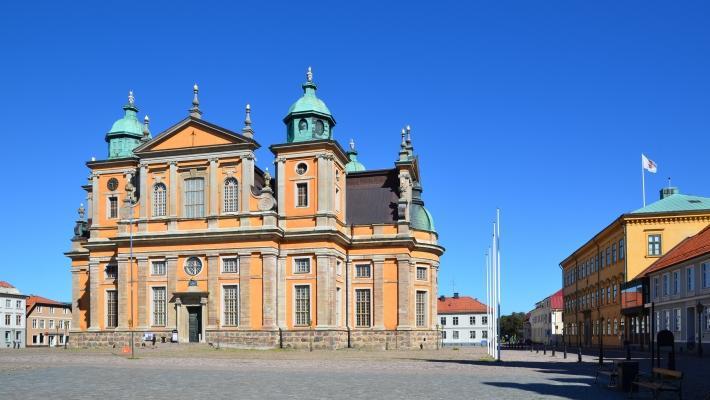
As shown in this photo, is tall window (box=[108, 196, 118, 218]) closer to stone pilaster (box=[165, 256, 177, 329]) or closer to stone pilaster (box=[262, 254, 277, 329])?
stone pilaster (box=[165, 256, 177, 329])

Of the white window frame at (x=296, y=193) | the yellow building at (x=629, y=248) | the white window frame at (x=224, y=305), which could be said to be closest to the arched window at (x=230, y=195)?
the white window frame at (x=296, y=193)

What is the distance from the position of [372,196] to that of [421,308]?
9911 millimetres

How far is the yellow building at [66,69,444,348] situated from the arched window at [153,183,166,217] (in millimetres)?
119

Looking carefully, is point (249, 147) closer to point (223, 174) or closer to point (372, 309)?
point (223, 174)

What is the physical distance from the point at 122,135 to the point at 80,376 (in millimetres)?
43181

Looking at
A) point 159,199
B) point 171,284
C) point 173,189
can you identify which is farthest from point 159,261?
point 173,189

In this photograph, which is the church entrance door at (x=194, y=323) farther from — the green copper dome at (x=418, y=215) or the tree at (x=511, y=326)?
the tree at (x=511, y=326)

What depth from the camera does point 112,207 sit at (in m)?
65.8

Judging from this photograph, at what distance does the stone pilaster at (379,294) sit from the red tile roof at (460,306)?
6415 cm

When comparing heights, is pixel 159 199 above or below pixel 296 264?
above

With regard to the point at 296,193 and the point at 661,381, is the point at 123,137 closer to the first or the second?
the point at 296,193

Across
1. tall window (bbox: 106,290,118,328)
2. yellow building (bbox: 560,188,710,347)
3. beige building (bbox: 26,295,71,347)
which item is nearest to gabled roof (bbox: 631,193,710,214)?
yellow building (bbox: 560,188,710,347)

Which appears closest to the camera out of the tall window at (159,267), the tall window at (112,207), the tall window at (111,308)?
the tall window at (159,267)

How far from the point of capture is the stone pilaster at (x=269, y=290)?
57.2 meters
